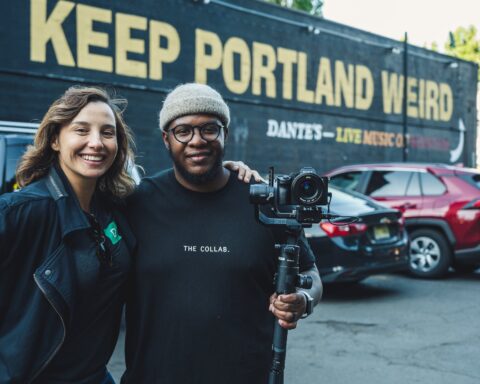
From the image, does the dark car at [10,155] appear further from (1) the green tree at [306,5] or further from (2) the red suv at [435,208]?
(1) the green tree at [306,5]

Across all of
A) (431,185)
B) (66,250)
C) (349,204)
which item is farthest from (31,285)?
(431,185)

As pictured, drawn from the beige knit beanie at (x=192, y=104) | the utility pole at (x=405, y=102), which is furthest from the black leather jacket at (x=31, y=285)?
the utility pole at (x=405, y=102)

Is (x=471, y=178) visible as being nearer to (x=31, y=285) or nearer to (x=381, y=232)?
(x=381, y=232)

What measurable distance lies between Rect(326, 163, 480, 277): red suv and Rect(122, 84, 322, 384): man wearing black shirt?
21.6 feet

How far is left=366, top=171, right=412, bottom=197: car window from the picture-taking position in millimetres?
8914

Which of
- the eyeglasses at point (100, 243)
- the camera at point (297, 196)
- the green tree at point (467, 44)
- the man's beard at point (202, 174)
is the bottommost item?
the eyeglasses at point (100, 243)

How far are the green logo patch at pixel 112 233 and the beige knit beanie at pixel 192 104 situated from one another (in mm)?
449

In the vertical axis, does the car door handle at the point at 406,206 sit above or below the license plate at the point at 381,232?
above

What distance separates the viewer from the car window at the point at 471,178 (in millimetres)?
8328

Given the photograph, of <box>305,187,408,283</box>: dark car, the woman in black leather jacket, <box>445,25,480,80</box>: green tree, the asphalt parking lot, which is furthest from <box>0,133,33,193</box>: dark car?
<box>445,25,480,80</box>: green tree

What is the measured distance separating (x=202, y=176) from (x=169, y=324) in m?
0.56

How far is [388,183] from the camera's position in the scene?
9.05m

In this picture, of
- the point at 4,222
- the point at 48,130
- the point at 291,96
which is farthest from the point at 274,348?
the point at 291,96

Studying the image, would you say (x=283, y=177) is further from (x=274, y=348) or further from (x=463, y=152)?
(x=463, y=152)
